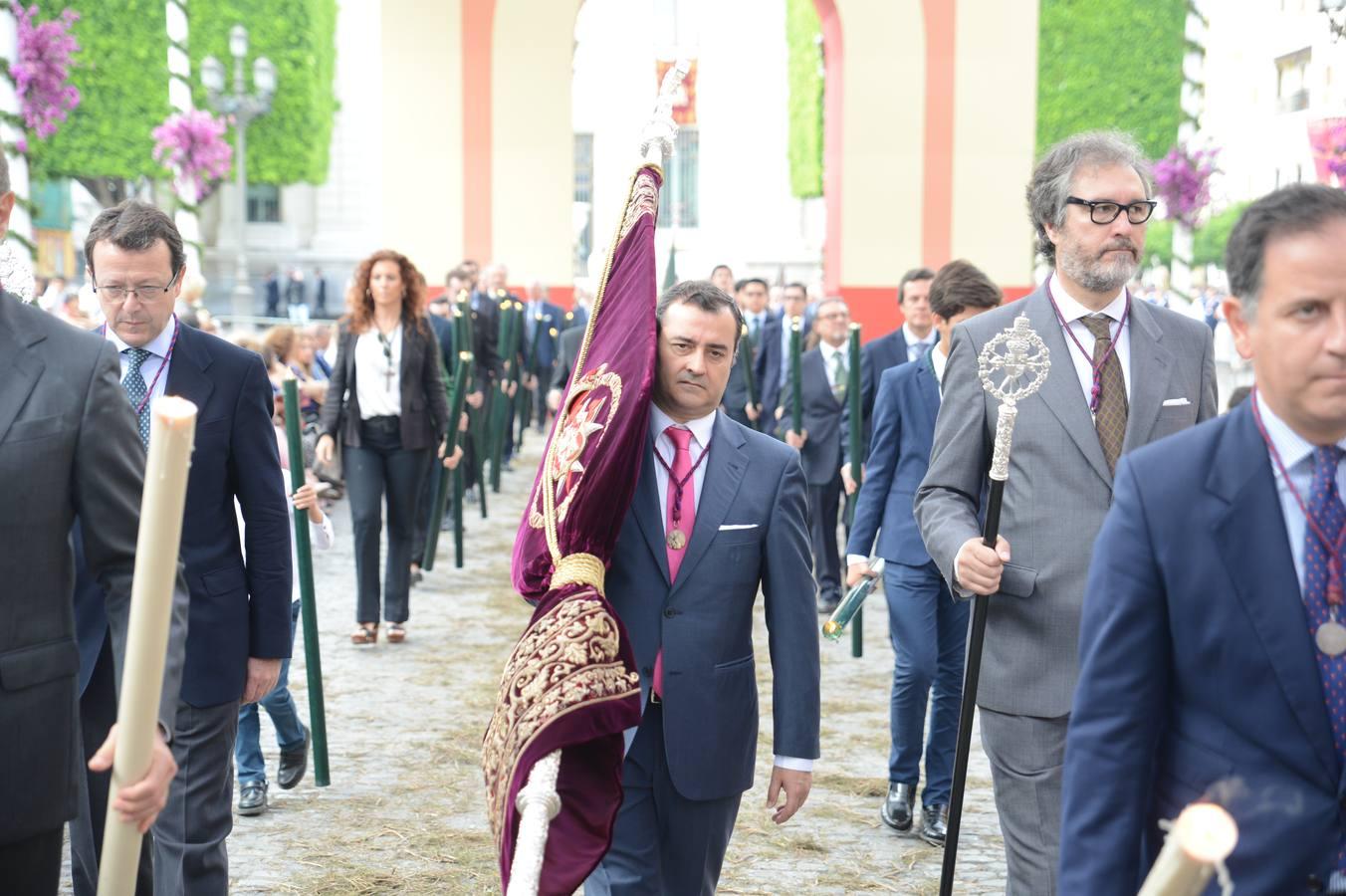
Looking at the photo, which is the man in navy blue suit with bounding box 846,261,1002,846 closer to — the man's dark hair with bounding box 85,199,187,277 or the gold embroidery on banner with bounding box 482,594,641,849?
the gold embroidery on banner with bounding box 482,594,641,849

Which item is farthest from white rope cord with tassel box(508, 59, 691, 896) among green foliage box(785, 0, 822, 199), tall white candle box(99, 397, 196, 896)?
green foliage box(785, 0, 822, 199)

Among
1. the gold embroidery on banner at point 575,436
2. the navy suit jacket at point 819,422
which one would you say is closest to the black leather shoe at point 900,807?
the gold embroidery on banner at point 575,436

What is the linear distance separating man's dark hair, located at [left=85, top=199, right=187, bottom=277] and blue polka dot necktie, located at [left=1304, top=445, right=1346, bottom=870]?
3039 millimetres

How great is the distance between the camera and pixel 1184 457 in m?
2.55

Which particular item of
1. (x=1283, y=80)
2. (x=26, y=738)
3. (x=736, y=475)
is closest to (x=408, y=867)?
(x=736, y=475)

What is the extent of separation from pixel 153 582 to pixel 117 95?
32866 mm

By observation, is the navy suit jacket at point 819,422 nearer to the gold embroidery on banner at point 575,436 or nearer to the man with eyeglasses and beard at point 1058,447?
the man with eyeglasses and beard at point 1058,447

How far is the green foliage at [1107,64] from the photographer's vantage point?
75.6 ft

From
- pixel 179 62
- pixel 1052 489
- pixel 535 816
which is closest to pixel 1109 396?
pixel 1052 489

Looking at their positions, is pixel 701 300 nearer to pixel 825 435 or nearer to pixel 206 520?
pixel 206 520

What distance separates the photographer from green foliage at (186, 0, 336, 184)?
1620 inches

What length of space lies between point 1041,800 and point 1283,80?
214 feet

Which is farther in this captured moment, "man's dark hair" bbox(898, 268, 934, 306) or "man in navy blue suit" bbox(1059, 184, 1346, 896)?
"man's dark hair" bbox(898, 268, 934, 306)

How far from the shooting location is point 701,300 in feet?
13.3
